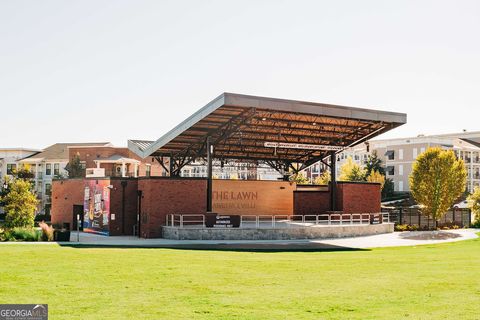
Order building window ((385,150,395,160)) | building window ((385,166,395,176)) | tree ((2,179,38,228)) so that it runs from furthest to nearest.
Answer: building window ((385,166,395,176)) < building window ((385,150,395,160)) < tree ((2,179,38,228))

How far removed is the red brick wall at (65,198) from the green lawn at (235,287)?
2373cm

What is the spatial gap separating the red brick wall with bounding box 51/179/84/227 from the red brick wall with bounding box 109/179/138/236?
20.0 ft

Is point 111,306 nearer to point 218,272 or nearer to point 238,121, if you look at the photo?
point 218,272

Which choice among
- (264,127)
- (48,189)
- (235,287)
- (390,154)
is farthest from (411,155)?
(235,287)

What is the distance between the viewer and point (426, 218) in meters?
52.2

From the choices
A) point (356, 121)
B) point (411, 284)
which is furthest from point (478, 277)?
point (356, 121)

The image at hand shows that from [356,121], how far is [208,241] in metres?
15.0

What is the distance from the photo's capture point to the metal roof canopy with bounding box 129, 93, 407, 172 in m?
34.2

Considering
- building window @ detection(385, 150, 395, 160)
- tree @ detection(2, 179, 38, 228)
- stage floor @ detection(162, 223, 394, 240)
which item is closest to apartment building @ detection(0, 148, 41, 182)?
tree @ detection(2, 179, 38, 228)

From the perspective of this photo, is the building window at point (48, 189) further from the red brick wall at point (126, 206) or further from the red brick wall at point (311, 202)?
the red brick wall at point (311, 202)

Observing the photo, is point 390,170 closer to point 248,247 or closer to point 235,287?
→ point 248,247

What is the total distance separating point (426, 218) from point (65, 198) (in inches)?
1289

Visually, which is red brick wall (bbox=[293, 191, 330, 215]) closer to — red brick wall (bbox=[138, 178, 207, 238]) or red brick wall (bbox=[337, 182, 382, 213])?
red brick wall (bbox=[337, 182, 382, 213])

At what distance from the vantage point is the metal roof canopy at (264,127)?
3425cm
